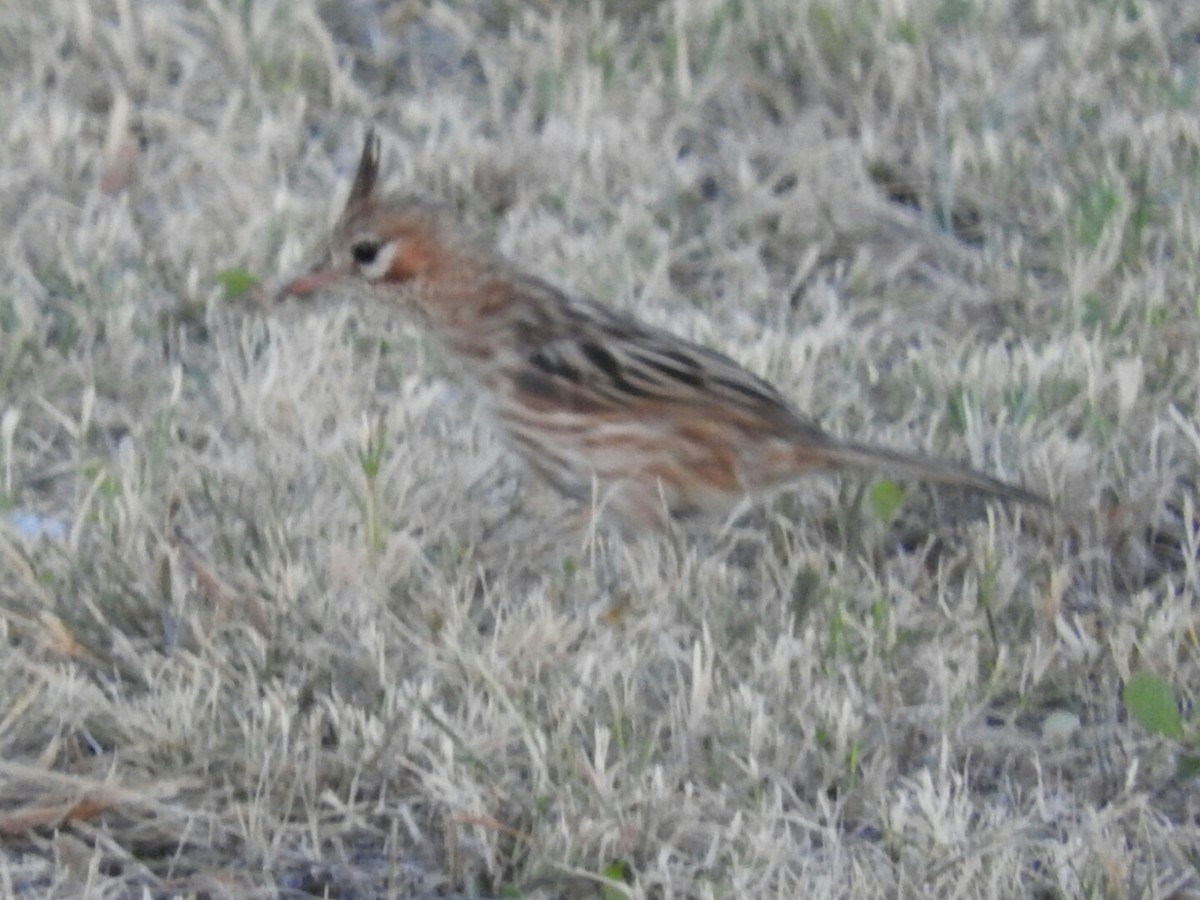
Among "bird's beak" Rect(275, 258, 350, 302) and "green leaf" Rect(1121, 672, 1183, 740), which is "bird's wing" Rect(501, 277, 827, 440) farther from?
"green leaf" Rect(1121, 672, 1183, 740)

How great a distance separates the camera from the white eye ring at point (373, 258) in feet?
18.5

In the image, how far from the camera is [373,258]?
5652mm

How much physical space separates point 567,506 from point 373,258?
74 cm

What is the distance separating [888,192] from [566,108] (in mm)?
980

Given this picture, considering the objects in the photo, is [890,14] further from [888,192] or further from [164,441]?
[164,441]

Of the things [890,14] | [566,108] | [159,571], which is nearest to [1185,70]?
[890,14]

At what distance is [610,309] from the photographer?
5.57 meters

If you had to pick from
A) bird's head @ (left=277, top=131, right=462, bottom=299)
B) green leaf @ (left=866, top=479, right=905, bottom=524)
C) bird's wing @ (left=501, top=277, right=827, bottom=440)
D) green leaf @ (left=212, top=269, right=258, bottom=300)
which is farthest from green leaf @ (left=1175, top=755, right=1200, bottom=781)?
green leaf @ (left=212, top=269, right=258, bottom=300)

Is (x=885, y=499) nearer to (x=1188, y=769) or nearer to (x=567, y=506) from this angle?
(x=567, y=506)

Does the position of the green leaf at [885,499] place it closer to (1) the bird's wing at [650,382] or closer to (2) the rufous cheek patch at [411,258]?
(1) the bird's wing at [650,382]

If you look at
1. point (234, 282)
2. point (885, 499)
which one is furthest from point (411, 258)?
point (885, 499)

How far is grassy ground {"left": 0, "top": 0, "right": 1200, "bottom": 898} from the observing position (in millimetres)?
4230

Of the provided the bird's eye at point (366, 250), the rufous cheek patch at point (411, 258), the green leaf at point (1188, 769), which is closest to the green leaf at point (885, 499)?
the green leaf at point (1188, 769)

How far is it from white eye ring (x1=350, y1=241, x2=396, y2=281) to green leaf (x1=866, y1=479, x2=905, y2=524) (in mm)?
1238
